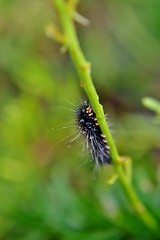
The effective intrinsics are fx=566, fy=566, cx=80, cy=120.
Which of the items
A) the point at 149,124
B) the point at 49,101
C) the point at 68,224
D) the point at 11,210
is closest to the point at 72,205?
the point at 68,224

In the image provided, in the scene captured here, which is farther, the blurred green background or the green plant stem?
the blurred green background

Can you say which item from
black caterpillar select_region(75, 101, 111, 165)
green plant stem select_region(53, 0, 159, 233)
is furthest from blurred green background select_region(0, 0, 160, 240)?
black caterpillar select_region(75, 101, 111, 165)

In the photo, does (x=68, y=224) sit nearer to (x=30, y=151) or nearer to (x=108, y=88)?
(x=30, y=151)

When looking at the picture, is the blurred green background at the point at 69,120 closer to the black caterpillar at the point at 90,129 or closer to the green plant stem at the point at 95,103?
the green plant stem at the point at 95,103

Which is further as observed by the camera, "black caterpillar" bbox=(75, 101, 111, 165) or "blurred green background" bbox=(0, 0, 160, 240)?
"blurred green background" bbox=(0, 0, 160, 240)

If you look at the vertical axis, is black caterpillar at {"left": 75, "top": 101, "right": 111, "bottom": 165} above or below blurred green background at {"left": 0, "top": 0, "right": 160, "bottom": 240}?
below

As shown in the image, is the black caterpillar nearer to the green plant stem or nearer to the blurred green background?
the green plant stem
